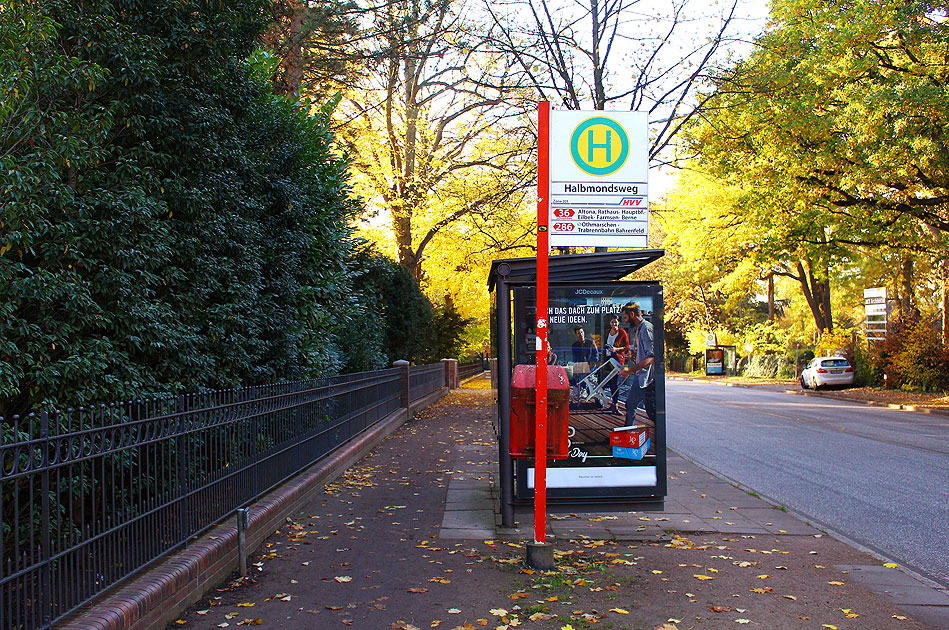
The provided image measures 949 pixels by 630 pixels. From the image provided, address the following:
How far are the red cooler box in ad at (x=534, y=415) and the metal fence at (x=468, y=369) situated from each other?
110 ft

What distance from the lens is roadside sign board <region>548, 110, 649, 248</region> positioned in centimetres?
681

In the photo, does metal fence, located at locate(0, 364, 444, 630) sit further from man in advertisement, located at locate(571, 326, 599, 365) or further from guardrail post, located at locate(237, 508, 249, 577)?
man in advertisement, located at locate(571, 326, 599, 365)

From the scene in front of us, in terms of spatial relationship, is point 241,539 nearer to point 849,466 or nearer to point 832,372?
point 849,466

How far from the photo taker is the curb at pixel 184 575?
4.02 metres

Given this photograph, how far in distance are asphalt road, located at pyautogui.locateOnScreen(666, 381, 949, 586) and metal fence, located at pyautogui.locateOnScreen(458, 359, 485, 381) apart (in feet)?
64.1

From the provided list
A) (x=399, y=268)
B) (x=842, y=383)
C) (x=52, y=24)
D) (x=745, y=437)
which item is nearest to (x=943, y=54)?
(x=745, y=437)

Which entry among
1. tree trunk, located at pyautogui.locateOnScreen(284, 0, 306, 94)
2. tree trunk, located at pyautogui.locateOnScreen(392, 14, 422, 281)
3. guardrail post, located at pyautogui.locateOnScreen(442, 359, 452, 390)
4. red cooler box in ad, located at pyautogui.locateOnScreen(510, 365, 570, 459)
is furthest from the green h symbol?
guardrail post, located at pyautogui.locateOnScreen(442, 359, 452, 390)

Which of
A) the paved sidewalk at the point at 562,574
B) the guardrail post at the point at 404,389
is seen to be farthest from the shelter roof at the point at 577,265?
the guardrail post at the point at 404,389

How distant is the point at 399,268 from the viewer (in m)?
22.7

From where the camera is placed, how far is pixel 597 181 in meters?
6.95

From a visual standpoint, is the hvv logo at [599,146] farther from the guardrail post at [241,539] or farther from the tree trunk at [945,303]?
the tree trunk at [945,303]

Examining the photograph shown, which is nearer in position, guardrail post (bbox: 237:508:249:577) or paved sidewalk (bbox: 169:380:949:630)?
paved sidewalk (bbox: 169:380:949:630)

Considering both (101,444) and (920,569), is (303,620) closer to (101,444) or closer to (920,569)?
(101,444)

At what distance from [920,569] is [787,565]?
3.71 feet
